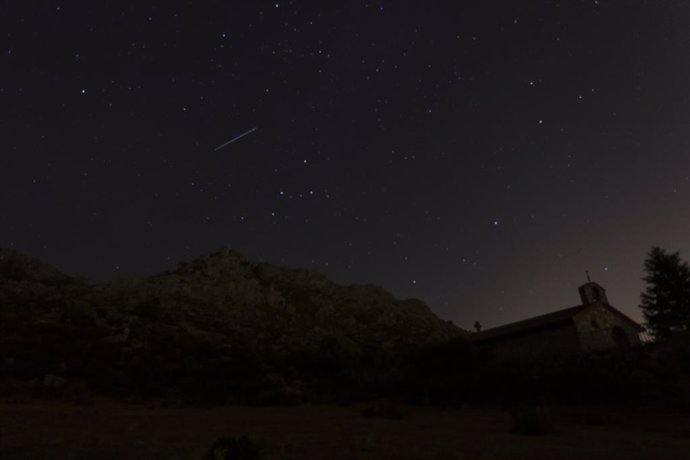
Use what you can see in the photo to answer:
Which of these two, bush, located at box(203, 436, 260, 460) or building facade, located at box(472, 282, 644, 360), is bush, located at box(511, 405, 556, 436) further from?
building facade, located at box(472, 282, 644, 360)

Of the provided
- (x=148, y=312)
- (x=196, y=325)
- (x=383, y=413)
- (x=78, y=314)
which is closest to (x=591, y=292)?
(x=383, y=413)

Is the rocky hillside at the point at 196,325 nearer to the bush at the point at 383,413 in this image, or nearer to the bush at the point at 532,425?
the bush at the point at 383,413

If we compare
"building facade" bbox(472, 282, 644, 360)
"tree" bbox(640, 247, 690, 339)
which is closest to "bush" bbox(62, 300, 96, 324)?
"building facade" bbox(472, 282, 644, 360)

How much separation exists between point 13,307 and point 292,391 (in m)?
25.8

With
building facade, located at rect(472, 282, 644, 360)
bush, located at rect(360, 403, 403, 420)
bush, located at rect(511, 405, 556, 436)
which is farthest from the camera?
building facade, located at rect(472, 282, 644, 360)

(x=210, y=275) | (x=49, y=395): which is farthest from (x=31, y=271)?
(x=49, y=395)

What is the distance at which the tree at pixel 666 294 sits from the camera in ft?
125

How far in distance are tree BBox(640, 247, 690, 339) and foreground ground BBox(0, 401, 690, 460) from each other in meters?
28.3

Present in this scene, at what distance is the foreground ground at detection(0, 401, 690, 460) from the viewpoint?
7.86 meters

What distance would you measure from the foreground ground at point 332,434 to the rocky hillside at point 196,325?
754 cm

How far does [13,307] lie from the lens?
33.8m

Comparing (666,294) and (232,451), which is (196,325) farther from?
(666,294)

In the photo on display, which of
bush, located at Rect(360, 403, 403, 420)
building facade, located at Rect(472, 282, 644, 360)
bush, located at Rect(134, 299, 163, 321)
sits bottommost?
bush, located at Rect(360, 403, 403, 420)

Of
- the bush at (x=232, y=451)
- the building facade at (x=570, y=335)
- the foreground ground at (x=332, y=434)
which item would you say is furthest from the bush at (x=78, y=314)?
the bush at (x=232, y=451)
